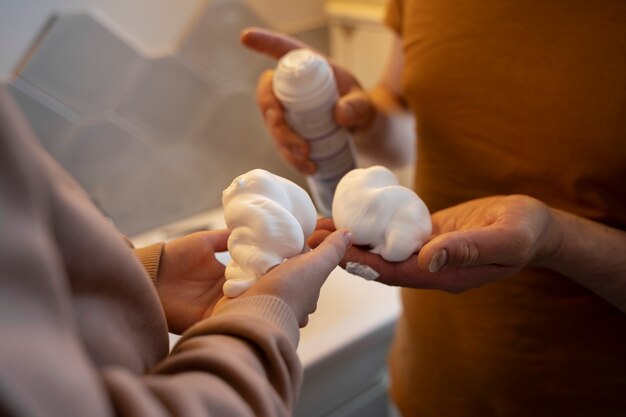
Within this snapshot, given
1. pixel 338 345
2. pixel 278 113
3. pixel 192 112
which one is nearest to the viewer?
pixel 278 113

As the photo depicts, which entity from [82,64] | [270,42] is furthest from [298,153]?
[82,64]

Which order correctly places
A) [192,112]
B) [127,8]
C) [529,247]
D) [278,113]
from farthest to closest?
[192,112] → [127,8] → [278,113] → [529,247]

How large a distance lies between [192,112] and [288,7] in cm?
28

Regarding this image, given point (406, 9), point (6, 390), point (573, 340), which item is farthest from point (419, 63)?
point (6, 390)

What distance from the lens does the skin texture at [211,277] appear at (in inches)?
12.4

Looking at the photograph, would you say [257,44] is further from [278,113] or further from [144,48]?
[144,48]

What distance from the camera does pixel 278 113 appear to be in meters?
0.51

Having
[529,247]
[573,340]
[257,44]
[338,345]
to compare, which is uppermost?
[257,44]

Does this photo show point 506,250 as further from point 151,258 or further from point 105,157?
point 105,157

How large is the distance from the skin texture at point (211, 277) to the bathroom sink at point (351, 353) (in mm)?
267

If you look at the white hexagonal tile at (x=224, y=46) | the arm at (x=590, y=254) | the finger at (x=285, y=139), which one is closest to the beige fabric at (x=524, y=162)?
the arm at (x=590, y=254)

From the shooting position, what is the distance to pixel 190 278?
0.38m

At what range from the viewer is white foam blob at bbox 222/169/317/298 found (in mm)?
353

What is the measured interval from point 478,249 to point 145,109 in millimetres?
726
